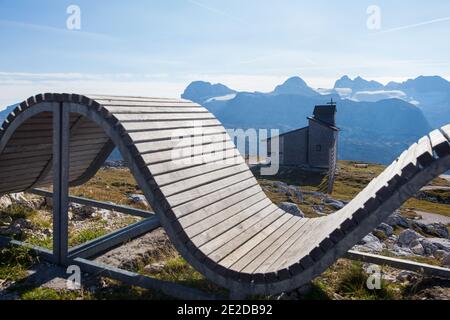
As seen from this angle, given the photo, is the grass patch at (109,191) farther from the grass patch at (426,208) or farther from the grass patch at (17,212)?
the grass patch at (426,208)

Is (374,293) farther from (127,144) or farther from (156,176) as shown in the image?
(127,144)

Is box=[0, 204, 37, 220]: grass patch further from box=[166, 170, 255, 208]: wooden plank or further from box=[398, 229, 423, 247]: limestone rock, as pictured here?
box=[398, 229, 423, 247]: limestone rock

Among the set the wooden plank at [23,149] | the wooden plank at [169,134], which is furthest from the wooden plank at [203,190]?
the wooden plank at [23,149]

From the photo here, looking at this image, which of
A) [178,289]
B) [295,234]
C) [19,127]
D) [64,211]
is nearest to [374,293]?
[295,234]

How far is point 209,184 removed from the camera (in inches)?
288

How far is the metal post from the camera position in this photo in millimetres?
6934

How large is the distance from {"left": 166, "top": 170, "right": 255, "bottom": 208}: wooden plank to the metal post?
233cm

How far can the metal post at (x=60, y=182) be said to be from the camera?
6934mm

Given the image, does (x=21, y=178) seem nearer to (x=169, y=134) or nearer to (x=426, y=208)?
(x=169, y=134)

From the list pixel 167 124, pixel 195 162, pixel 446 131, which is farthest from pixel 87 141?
pixel 446 131

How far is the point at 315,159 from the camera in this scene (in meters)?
53.0

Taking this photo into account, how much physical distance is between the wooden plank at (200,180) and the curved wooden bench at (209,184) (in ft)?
0.08

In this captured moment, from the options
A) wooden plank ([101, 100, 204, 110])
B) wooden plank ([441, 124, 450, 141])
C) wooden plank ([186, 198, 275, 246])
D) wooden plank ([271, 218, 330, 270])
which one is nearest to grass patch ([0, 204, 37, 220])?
wooden plank ([101, 100, 204, 110])

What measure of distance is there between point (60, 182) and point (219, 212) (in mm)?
3003
